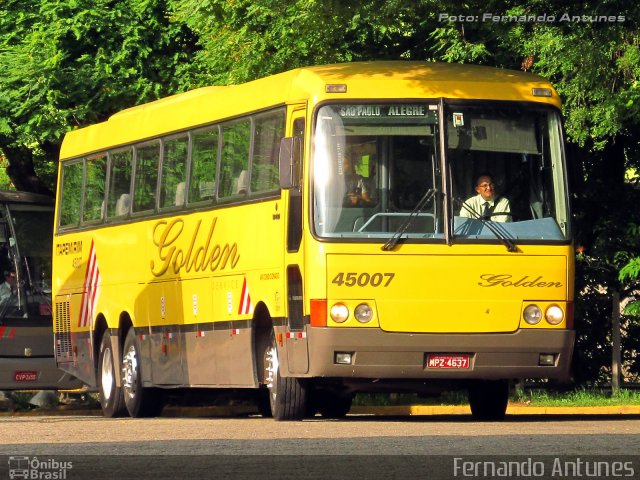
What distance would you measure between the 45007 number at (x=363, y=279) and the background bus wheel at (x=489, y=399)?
7.69 ft

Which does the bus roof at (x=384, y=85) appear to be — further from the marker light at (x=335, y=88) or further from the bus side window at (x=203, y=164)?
the bus side window at (x=203, y=164)

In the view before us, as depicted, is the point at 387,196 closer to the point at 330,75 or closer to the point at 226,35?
the point at 330,75

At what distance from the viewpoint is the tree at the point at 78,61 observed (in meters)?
28.2

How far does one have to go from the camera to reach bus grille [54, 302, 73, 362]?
25.8m

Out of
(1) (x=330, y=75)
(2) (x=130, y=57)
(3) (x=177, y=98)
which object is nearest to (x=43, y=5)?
(2) (x=130, y=57)

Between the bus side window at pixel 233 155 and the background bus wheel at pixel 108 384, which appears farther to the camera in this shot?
the background bus wheel at pixel 108 384

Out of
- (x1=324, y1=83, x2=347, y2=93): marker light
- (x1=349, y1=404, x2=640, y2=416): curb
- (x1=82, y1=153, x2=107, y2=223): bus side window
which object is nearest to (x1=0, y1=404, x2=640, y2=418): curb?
(x1=349, y1=404, x2=640, y2=416): curb

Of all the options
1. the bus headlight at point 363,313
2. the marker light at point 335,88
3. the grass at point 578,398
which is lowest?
the grass at point 578,398

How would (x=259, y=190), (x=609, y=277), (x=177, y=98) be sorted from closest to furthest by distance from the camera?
(x=259, y=190)
(x=177, y=98)
(x=609, y=277)

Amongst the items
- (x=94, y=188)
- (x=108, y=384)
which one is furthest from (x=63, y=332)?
(x=94, y=188)

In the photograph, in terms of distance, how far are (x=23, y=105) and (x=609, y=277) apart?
9.34 metres

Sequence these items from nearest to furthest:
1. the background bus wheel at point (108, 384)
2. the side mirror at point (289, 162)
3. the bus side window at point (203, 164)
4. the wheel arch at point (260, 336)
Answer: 1. the side mirror at point (289, 162)
2. the wheel arch at point (260, 336)
3. the bus side window at point (203, 164)
4. the background bus wheel at point (108, 384)

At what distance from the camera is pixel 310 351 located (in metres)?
17.6

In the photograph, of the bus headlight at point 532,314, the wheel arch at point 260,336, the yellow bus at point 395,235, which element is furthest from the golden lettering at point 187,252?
the bus headlight at point 532,314
